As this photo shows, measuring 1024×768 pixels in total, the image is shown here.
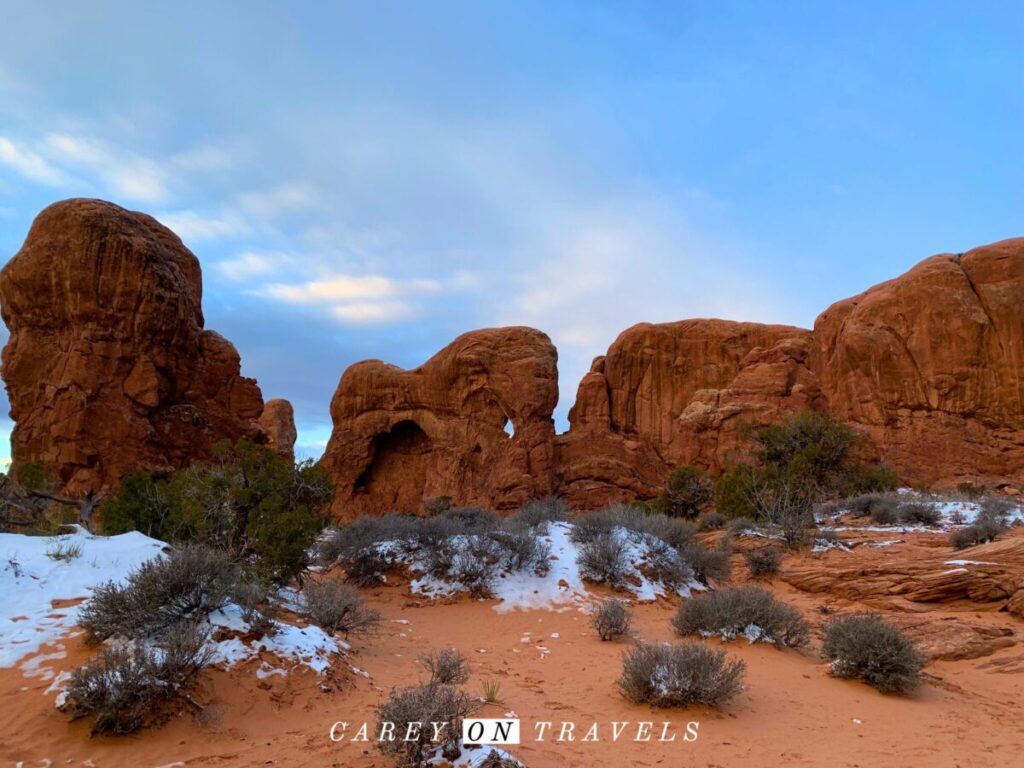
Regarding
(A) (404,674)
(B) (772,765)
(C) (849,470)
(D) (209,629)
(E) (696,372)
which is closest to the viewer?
(B) (772,765)

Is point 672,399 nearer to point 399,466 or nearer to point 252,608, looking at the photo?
point 399,466

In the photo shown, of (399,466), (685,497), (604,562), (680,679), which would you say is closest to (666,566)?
(604,562)

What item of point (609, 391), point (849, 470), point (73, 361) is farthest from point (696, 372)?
point (73, 361)

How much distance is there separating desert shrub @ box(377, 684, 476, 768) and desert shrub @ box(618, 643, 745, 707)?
2145mm

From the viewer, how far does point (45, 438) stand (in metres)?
26.8

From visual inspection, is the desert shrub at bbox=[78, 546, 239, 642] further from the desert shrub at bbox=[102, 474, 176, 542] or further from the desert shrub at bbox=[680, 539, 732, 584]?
the desert shrub at bbox=[680, 539, 732, 584]

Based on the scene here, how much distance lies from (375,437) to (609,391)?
16.5 meters

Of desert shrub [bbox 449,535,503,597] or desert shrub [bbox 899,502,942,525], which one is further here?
desert shrub [bbox 899,502,942,525]

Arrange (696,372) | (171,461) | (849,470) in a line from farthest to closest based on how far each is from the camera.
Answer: (696,372)
(171,461)
(849,470)

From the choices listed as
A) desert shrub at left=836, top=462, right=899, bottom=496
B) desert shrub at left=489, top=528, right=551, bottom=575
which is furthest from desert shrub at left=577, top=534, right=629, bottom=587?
desert shrub at left=836, top=462, right=899, bottom=496

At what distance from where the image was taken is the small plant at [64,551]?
6988 mm

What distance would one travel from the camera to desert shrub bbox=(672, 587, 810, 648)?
780 cm

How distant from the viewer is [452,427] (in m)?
37.4

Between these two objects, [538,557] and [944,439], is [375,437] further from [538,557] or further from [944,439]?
[944,439]
